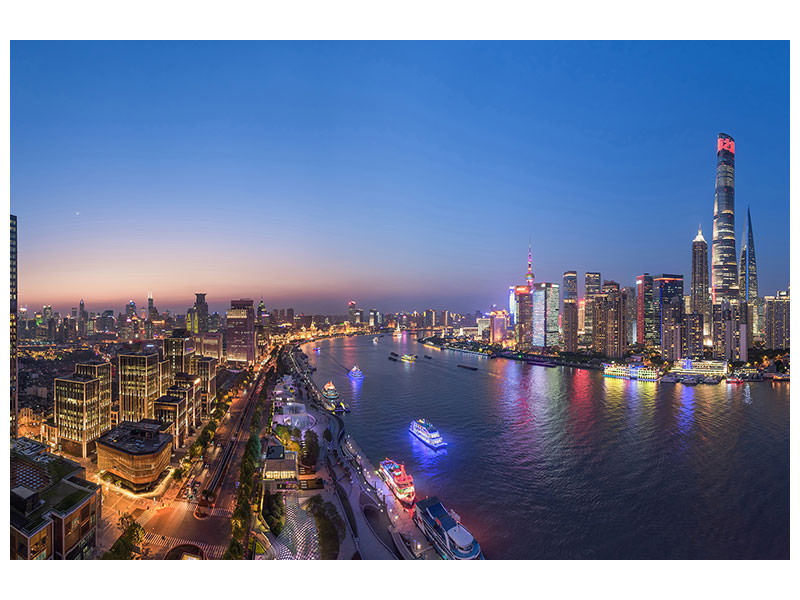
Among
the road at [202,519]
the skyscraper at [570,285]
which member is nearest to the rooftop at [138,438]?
the road at [202,519]

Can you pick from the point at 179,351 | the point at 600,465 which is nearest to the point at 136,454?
the point at 179,351

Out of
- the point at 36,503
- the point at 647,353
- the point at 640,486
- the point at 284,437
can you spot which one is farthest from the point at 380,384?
the point at 647,353

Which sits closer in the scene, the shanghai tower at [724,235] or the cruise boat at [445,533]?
the cruise boat at [445,533]

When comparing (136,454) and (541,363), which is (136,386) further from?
(541,363)

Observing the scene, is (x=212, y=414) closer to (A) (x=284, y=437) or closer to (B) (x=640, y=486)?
(A) (x=284, y=437)

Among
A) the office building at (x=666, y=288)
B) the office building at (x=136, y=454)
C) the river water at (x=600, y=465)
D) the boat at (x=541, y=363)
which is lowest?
the boat at (x=541, y=363)

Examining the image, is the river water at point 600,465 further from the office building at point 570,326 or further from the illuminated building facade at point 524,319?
the illuminated building facade at point 524,319
